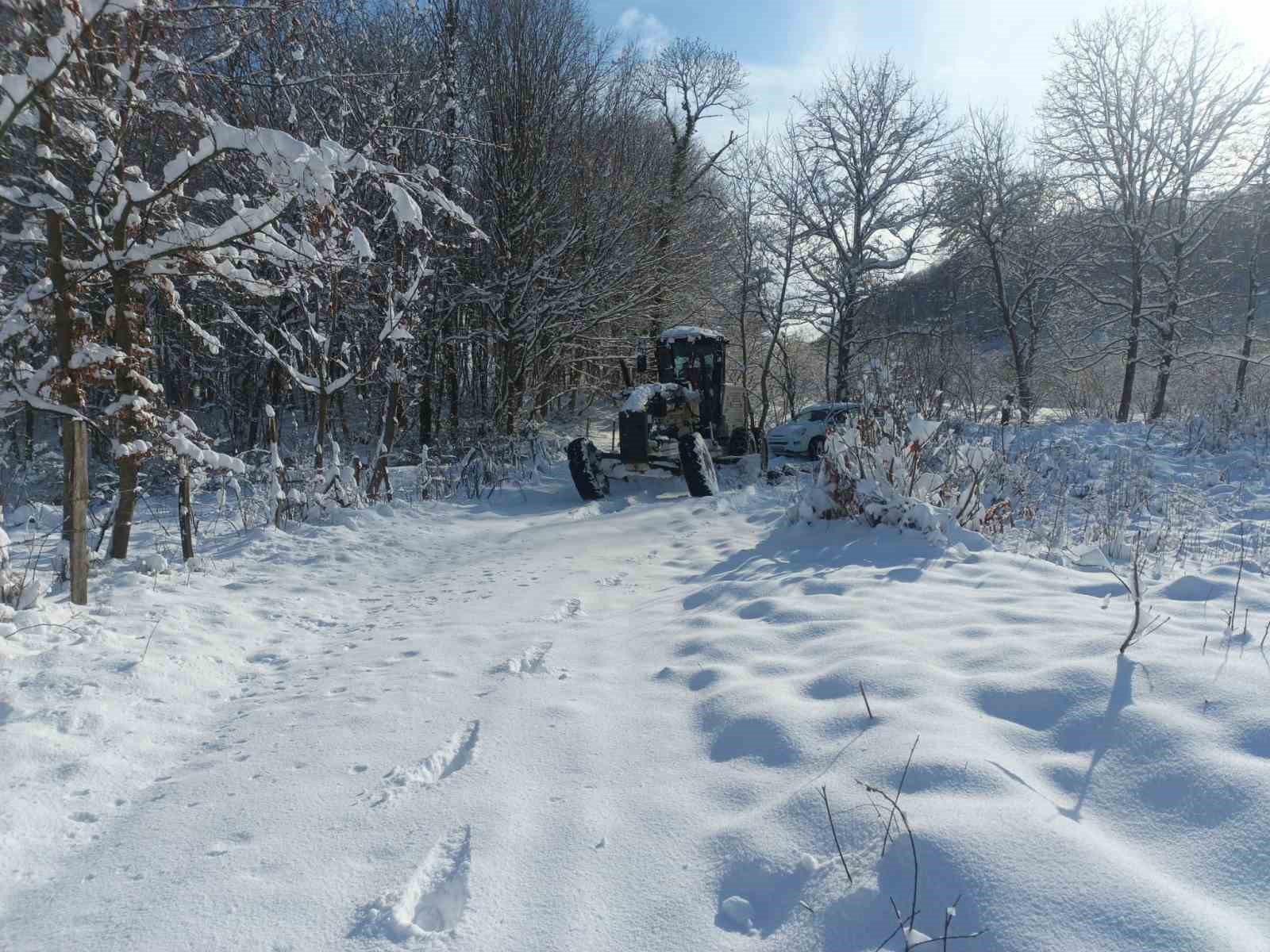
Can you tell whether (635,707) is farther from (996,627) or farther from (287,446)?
(287,446)

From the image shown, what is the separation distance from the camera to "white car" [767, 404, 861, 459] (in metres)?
13.5

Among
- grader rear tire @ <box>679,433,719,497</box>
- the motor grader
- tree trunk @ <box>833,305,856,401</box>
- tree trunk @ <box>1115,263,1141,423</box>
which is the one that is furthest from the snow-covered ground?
tree trunk @ <box>1115,263,1141,423</box>

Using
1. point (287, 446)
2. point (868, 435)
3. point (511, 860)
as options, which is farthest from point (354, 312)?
point (511, 860)

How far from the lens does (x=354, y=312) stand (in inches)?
425

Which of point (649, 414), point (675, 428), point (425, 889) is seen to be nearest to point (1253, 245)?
point (675, 428)

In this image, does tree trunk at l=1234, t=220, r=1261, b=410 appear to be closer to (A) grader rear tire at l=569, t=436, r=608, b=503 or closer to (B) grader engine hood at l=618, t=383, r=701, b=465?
(B) grader engine hood at l=618, t=383, r=701, b=465

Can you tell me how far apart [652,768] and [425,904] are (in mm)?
844

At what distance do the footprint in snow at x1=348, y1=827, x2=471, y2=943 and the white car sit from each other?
1177 cm

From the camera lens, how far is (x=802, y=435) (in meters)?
13.6

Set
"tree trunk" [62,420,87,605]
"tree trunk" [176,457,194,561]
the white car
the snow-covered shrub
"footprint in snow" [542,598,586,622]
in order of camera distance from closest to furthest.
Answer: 1. "tree trunk" [62,420,87,605]
2. "footprint in snow" [542,598,586,622]
3. "tree trunk" [176,457,194,561]
4. the snow-covered shrub
5. the white car

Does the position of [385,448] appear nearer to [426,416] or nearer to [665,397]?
[665,397]

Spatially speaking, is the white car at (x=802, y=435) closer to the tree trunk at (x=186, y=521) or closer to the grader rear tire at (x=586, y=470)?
the grader rear tire at (x=586, y=470)

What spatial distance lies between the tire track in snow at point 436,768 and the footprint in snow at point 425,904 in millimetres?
400

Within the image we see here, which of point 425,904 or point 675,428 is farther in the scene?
point 675,428
